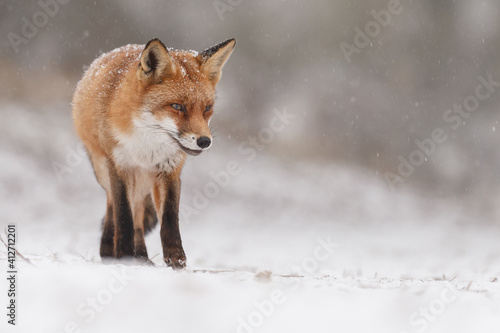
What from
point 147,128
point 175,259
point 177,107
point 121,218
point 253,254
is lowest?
point 253,254

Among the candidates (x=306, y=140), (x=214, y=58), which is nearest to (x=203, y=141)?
(x=214, y=58)

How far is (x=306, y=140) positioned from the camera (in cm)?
1137

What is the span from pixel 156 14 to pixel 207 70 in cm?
730

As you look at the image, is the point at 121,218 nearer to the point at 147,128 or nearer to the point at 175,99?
the point at 147,128

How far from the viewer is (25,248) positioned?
260 inches

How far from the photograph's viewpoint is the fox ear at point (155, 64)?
389 cm

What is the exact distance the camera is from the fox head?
3.77 metres

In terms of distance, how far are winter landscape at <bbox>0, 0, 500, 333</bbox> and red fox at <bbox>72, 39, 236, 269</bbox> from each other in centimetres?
277

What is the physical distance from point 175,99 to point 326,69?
8.31m

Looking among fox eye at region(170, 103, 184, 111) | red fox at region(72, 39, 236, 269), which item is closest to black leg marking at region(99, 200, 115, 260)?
red fox at region(72, 39, 236, 269)

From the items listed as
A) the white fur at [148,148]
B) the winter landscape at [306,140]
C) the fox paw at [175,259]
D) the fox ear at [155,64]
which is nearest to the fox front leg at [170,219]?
the fox paw at [175,259]

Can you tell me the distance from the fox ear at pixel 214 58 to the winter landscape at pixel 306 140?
3.40 metres

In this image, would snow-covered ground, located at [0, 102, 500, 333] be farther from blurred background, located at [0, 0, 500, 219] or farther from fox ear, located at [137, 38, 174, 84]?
fox ear, located at [137, 38, 174, 84]

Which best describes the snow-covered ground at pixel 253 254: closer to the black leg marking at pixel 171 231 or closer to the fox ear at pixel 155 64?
the black leg marking at pixel 171 231
